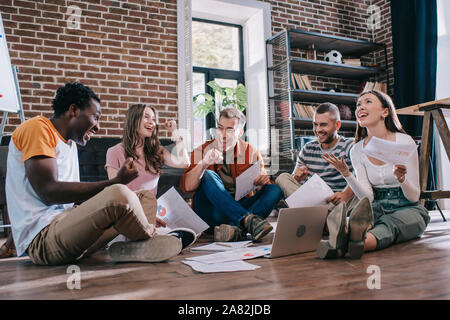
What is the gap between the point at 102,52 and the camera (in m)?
3.93

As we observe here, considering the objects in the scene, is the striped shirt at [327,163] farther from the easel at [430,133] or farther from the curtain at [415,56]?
A: the curtain at [415,56]

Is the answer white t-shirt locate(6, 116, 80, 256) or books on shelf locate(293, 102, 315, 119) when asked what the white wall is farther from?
white t-shirt locate(6, 116, 80, 256)

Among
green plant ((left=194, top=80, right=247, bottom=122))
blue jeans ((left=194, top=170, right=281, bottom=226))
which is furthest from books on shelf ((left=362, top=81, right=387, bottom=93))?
blue jeans ((left=194, top=170, right=281, bottom=226))

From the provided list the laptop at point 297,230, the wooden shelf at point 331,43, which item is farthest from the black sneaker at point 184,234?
the wooden shelf at point 331,43

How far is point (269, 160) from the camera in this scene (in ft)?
14.6

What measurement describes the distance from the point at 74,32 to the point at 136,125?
2291 mm

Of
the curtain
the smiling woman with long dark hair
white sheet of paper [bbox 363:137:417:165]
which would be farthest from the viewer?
the curtain

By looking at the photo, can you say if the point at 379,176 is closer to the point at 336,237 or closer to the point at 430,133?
the point at 336,237

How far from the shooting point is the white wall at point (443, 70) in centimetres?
431

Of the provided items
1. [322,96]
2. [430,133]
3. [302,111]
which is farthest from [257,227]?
[322,96]

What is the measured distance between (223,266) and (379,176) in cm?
87

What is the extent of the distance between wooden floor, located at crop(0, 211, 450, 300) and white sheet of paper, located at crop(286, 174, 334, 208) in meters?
0.34

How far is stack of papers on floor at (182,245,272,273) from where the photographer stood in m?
1.28

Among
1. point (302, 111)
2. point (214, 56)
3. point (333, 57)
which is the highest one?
point (214, 56)
